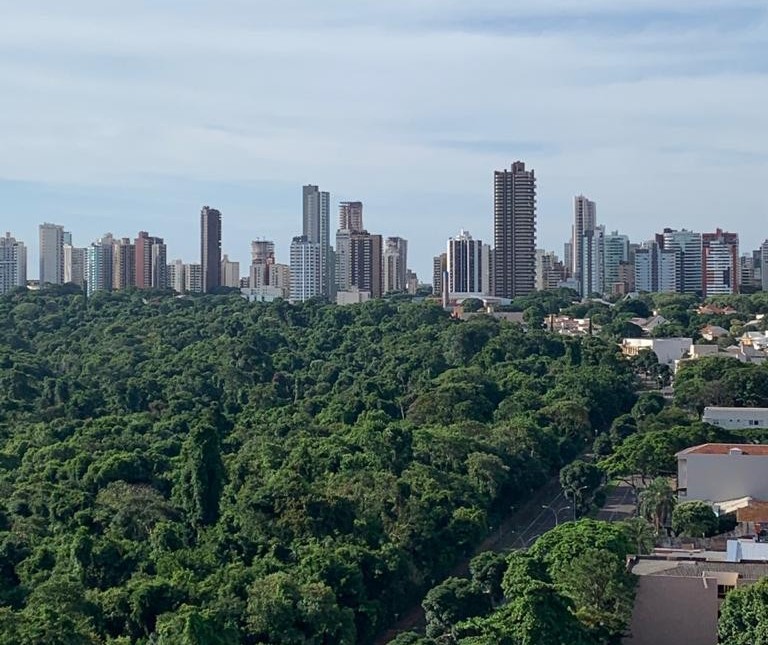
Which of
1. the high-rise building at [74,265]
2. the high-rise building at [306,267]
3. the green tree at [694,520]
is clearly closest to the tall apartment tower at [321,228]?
the high-rise building at [306,267]

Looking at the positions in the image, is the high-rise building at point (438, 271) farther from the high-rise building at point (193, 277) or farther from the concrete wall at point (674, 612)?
the concrete wall at point (674, 612)

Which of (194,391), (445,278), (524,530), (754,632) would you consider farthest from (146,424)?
(445,278)

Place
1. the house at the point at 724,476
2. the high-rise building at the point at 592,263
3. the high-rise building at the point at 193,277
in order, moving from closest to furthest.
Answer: the house at the point at 724,476, the high-rise building at the point at 193,277, the high-rise building at the point at 592,263

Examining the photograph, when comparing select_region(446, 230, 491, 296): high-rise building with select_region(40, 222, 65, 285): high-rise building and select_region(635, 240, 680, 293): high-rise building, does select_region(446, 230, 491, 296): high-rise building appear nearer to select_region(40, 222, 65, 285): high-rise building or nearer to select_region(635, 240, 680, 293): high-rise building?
select_region(635, 240, 680, 293): high-rise building

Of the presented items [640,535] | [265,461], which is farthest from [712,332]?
[640,535]

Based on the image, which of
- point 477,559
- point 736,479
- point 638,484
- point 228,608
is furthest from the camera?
point 638,484

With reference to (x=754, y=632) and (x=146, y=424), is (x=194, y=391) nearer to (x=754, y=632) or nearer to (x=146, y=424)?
(x=146, y=424)

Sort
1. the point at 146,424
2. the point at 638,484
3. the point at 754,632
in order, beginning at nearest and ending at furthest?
the point at 754,632
the point at 638,484
the point at 146,424
